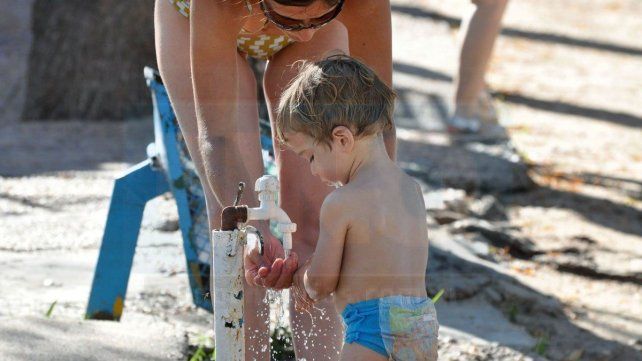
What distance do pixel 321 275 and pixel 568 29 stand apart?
6531 mm

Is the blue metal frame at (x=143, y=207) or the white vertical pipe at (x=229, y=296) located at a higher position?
the white vertical pipe at (x=229, y=296)

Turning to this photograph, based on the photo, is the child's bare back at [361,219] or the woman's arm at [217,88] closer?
the child's bare back at [361,219]

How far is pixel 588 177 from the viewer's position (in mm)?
5844

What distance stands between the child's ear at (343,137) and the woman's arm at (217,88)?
0.37 metres

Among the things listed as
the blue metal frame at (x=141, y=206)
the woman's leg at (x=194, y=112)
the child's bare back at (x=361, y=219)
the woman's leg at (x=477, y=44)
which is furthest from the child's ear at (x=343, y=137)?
the woman's leg at (x=477, y=44)

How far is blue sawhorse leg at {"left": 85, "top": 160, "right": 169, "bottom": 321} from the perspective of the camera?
11.8 feet

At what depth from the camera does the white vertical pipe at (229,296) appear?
87.3 inches

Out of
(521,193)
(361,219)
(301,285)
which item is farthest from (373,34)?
(521,193)

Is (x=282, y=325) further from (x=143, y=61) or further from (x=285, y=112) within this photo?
(x=143, y=61)

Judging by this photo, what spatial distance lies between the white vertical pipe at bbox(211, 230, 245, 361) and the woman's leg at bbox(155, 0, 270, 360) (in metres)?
0.53

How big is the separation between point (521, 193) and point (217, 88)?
Result: 3.17 meters

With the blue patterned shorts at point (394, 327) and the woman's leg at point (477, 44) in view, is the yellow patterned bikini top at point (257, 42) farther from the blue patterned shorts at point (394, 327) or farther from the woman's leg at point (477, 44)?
the woman's leg at point (477, 44)

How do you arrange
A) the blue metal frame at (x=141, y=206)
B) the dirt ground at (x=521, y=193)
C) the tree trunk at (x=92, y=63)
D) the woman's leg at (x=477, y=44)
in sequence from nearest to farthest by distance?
the blue metal frame at (x=141, y=206) → the dirt ground at (x=521, y=193) → the woman's leg at (x=477, y=44) → the tree trunk at (x=92, y=63)

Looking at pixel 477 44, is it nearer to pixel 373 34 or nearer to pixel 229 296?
pixel 373 34
